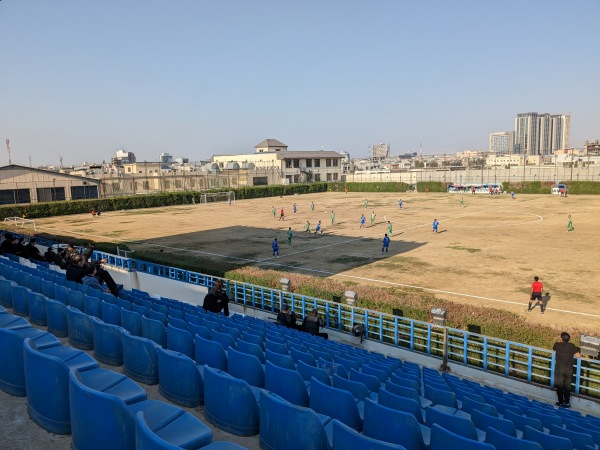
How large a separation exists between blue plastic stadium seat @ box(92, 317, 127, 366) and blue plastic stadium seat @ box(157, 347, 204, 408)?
124cm

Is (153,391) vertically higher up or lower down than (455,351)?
higher up

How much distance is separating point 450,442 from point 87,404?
10.1 ft

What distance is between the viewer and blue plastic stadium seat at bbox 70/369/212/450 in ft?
11.1

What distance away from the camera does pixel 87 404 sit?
3.53 metres

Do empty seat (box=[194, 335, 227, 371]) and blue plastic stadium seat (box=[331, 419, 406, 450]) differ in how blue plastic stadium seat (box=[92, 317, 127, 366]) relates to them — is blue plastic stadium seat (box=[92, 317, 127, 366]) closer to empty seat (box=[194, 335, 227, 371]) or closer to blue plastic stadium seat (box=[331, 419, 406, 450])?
empty seat (box=[194, 335, 227, 371])

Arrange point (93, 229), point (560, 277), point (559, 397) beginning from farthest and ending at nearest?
1. point (93, 229)
2. point (560, 277)
3. point (559, 397)

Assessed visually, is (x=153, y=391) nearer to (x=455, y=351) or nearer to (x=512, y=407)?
(x=512, y=407)

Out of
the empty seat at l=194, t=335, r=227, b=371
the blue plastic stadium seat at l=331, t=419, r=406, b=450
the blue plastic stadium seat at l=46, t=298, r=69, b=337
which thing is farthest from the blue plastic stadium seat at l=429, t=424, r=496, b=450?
the blue plastic stadium seat at l=46, t=298, r=69, b=337

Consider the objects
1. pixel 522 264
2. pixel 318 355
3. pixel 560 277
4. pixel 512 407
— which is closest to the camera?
pixel 512 407

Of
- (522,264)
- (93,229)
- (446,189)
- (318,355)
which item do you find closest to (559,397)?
(318,355)

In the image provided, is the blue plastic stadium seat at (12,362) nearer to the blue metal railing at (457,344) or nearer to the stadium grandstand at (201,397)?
the stadium grandstand at (201,397)

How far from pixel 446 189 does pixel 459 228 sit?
47138 millimetres

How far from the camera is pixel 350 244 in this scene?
1403 inches

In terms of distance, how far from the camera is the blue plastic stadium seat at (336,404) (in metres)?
4.97
